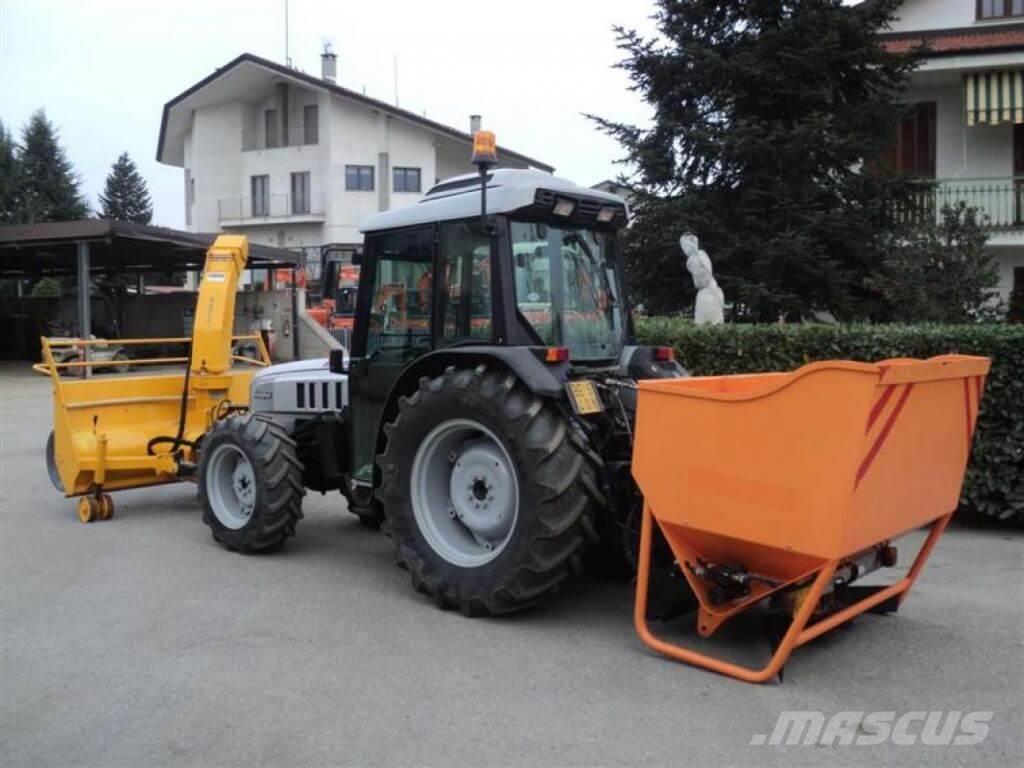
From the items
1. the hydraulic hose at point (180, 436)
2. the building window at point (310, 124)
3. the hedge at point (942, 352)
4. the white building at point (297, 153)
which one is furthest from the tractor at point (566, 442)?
the building window at point (310, 124)

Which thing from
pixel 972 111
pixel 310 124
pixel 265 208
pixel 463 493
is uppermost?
pixel 310 124

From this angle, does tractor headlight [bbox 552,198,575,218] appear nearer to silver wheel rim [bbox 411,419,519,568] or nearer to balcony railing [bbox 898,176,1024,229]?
silver wheel rim [bbox 411,419,519,568]

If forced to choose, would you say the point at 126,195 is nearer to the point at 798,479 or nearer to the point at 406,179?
the point at 406,179

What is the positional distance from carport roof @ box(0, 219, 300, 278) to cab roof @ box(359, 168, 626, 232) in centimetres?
1977

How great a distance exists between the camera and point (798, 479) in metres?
3.84

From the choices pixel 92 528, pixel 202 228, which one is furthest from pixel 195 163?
pixel 92 528

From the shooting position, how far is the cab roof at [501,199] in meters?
5.29

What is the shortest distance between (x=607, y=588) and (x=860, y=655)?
172cm

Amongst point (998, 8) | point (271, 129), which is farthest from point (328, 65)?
point (998, 8)

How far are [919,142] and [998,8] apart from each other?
333 centimetres

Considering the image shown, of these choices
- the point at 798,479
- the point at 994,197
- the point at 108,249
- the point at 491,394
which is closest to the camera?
the point at 798,479

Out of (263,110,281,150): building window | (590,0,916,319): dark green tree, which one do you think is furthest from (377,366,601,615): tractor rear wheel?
(263,110,281,150): building window

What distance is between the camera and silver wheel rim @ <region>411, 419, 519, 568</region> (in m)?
5.28

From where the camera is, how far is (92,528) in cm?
781
